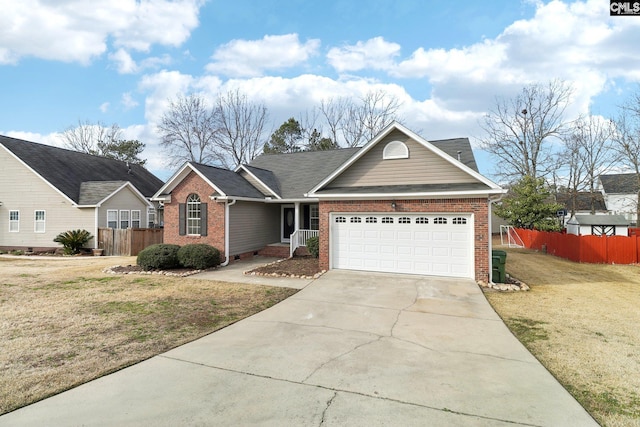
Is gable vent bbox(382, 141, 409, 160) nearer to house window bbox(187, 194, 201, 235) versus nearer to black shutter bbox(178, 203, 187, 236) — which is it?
house window bbox(187, 194, 201, 235)

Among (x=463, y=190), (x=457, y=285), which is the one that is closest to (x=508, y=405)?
(x=457, y=285)

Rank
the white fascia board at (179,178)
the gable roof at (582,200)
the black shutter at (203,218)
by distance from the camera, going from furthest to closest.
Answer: the gable roof at (582,200) → the black shutter at (203,218) → the white fascia board at (179,178)

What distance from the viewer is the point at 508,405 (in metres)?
4.04

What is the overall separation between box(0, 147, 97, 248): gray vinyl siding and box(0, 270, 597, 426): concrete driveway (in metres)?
18.9

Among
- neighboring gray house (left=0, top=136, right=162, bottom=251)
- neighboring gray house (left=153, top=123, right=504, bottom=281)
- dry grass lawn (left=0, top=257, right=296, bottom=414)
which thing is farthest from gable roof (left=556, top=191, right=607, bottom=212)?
neighboring gray house (left=0, top=136, right=162, bottom=251)

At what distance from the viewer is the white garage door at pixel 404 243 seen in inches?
445

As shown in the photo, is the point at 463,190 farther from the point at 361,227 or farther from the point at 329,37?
the point at 329,37

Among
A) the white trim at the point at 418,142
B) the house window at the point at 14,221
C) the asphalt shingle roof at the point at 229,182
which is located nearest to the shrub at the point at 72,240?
the house window at the point at 14,221

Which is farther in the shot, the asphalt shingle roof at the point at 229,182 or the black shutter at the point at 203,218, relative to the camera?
the black shutter at the point at 203,218

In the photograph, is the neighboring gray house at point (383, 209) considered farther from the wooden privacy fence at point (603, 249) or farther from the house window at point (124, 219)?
the house window at point (124, 219)

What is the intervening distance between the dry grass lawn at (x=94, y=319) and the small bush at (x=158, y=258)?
936mm

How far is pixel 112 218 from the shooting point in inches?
848

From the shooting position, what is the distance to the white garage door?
11305 mm

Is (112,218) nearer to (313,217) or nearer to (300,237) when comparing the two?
(300,237)
